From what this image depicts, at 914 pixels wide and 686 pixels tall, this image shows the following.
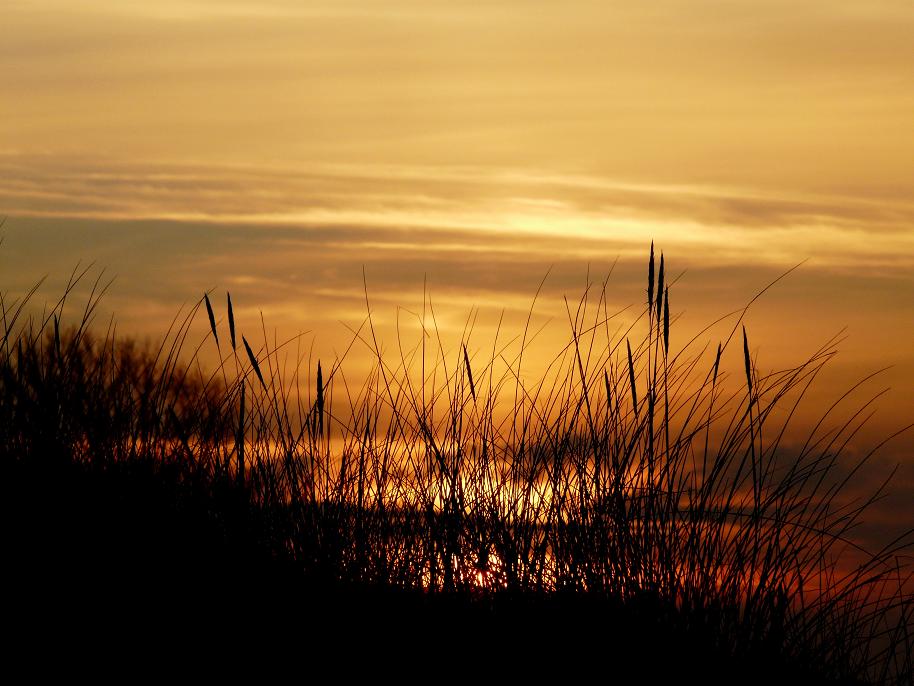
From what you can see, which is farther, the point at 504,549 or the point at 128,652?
the point at 504,549

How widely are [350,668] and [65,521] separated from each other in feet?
3.63

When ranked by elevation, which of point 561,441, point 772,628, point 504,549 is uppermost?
point 561,441

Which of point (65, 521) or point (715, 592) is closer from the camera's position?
point (65, 521)

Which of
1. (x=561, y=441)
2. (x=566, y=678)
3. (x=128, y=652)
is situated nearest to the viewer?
(x=128, y=652)

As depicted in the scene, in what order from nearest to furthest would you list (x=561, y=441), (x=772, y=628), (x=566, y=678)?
1. (x=566, y=678)
2. (x=772, y=628)
3. (x=561, y=441)

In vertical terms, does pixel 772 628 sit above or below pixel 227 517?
below

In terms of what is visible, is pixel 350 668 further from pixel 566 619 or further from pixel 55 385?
pixel 55 385

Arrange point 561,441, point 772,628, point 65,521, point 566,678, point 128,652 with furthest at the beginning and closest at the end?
1. point 561,441
2. point 772,628
3. point 65,521
4. point 566,678
5. point 128,652

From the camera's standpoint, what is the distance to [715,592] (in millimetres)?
3814

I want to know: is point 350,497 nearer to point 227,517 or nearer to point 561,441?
point 227,517

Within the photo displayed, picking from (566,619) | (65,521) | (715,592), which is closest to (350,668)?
(566,619)

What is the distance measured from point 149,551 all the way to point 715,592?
1.98m

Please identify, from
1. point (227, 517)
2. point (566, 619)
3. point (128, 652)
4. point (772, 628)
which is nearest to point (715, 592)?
point (772, 628)

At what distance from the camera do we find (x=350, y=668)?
3.16 m
